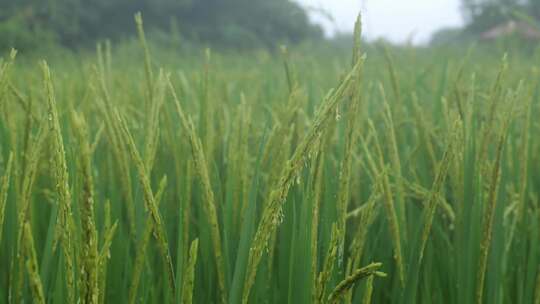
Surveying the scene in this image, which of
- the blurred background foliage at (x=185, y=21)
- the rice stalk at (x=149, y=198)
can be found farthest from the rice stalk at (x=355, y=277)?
the blurred background foliage at (x=185, y=21)

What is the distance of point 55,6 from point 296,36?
6.84 m

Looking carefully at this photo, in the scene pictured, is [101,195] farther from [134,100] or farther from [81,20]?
[81,20]

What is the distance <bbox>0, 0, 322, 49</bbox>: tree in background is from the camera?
38.3ft

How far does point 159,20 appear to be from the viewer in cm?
1478

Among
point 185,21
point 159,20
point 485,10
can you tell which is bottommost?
point 159,20

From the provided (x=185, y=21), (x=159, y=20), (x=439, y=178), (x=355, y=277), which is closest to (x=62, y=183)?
(x=355, y=277)

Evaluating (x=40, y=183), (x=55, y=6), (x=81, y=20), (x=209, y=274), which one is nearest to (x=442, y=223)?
(x=209, y=274)

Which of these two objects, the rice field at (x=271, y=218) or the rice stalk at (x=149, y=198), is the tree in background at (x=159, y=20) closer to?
the rice field at (x=271, y=218)

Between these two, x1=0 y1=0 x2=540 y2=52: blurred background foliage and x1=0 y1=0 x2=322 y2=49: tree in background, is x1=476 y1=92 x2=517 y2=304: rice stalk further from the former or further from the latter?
x1=0 y1=0 x2=322 y2=49: tree in background

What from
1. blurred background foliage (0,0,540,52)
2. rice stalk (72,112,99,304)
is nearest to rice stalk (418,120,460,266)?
rice stalk (72,112,99,304)

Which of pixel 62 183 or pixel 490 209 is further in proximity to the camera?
pixel 490 209

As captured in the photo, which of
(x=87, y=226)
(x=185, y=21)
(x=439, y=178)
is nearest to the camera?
(x=87, y=226)

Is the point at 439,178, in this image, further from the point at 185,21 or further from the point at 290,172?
the point at 185,21

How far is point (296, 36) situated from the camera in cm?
1673
